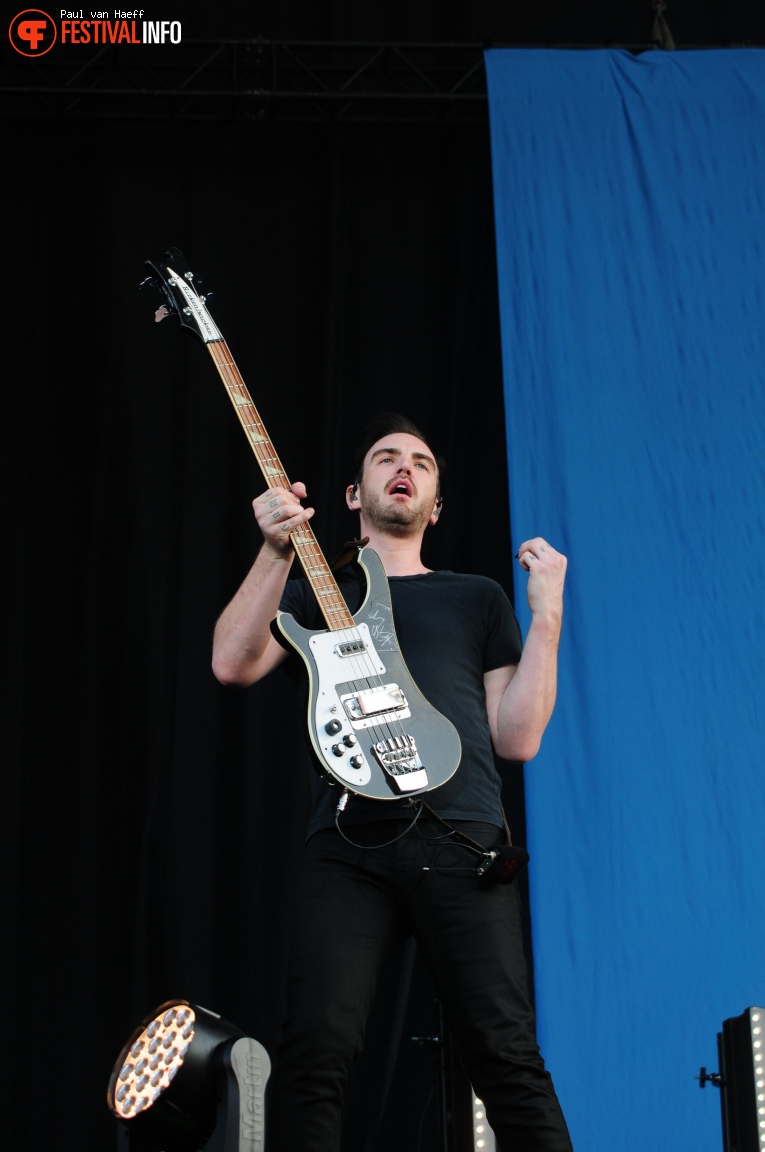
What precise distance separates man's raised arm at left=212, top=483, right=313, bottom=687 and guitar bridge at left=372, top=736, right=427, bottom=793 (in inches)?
11.8

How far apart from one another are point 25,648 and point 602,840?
172 cm

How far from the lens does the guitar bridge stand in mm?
1894

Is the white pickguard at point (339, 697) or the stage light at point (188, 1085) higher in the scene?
the white pickguard at point (339, 697)

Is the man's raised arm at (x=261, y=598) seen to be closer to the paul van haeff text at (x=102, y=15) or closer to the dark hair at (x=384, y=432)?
the dark hair at (x=384, y=432)

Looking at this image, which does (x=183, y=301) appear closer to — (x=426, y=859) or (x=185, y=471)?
(x=185, y=471)

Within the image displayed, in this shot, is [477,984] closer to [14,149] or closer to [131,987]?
[131,987]

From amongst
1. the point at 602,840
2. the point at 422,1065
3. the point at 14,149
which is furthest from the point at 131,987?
the point at 14,149

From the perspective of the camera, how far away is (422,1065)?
3188mm

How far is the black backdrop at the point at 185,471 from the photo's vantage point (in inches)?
126

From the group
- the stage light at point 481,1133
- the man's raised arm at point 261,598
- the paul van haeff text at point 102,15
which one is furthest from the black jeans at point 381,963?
the paul van haeff text at point 102,15

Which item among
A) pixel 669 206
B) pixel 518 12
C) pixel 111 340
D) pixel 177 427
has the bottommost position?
pixel 177 427

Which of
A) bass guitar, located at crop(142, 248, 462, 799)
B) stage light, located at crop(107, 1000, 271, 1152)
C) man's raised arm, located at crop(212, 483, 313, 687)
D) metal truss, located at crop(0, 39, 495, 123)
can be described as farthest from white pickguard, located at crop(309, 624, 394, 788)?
metal truss, located at crop(0, 39, 495, 123)

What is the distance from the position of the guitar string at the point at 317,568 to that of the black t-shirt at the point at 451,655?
8 centimetres

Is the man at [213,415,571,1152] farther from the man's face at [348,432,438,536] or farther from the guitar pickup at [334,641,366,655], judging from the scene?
the guitar pickup at [334,641,366,655]
